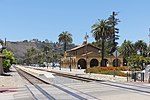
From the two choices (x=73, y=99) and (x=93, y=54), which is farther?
(x=93, y=54)

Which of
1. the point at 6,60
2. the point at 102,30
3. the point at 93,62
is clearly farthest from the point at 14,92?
the point at 93,62

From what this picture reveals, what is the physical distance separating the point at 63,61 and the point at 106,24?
144ft

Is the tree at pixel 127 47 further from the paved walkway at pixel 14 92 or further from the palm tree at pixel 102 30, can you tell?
the paved walkway at pixel 14 92

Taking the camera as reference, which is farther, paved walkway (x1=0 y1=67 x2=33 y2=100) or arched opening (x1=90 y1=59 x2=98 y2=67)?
arched opening (x1=90 y1=59 x2=98 y2=67)

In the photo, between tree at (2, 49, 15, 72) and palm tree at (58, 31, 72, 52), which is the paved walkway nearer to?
tree at (2, 49, 15, 72)

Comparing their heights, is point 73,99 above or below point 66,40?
below

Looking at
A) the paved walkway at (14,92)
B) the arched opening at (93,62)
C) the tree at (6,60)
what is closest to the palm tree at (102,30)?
the arched opening at (93,62)

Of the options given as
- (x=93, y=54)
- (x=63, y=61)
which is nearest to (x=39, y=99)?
(x=93, y=54)

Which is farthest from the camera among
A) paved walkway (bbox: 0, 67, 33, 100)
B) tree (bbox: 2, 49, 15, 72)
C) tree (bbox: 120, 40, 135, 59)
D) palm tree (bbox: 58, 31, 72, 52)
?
palm tree (bbox: 58, 31, 72, 52)

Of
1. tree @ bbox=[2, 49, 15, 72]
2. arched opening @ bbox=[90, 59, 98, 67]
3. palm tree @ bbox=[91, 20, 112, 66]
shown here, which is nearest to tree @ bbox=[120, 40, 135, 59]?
arched opening @ bbox=[90, 59, 98, 67]

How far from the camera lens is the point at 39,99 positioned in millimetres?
18109

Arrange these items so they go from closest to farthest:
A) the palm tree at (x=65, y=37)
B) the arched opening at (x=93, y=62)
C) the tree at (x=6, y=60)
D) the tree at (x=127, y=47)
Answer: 1. the tree at (x=6, y=60)
2. the arched opening at (x=93, y=62)
3. the tree at (x=127, y=47)
4. the palm tree at (x=65, y=37)

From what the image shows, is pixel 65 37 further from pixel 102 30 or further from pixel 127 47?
pixel 102 30

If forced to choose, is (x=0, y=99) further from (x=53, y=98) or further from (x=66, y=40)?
(x=66, y=40)
